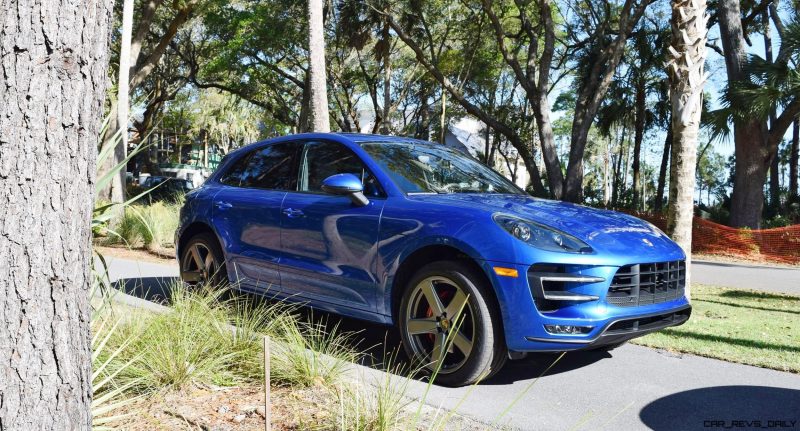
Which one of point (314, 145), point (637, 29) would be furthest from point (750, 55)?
point (314, 145)

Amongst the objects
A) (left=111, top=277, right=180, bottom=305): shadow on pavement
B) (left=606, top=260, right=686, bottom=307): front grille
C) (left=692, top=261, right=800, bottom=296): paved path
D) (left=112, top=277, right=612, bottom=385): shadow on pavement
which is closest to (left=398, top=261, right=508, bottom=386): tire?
(left=112, top=277, right=612, bottom=385): shadow on pavement

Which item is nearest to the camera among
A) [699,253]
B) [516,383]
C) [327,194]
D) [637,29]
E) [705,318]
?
[516,383]

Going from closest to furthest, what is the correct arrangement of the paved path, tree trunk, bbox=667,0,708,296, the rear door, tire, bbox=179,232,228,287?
the rear door, tire, bbox=179,232,228,287, tree trunk, bbox=667,0,708,296, the paved path

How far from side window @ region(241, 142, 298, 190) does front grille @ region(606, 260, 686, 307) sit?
2906 mm

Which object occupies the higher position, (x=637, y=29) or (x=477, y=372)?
(x=637, y=29)

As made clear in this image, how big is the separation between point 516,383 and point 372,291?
3.93 feet

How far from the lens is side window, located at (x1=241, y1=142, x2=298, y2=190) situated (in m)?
6.29

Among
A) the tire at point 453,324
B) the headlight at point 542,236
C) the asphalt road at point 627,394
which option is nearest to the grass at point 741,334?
the asphalt road at point 627,394

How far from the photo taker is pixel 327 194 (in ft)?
18.7

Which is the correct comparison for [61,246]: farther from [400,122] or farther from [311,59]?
[400,122]

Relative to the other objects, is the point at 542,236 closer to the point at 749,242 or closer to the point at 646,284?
the point at 646,284

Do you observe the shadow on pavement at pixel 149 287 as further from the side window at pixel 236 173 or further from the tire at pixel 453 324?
the tire at pixel 453 324

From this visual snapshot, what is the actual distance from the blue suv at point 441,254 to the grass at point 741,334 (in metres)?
0.99

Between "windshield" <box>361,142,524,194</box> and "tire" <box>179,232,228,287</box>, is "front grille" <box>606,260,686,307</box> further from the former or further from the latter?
"tire" <box>179,232,228,287</box>
